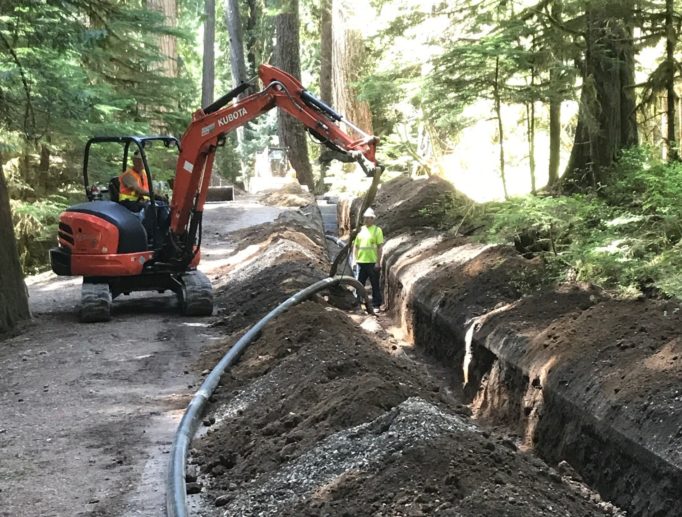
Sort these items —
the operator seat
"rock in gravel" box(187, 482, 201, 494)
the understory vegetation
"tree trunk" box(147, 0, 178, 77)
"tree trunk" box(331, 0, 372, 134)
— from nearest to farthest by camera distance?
"rock in gravel" box(187, 482, 201, 494)
the understory vegetation
the operator seat
"tree trunk" box(331, 0, 372, 134)
"tree trunk" box(147, 0, 178, 77)

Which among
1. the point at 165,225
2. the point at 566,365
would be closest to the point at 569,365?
the point at 566,365

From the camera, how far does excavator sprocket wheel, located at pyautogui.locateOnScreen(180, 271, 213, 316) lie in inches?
428

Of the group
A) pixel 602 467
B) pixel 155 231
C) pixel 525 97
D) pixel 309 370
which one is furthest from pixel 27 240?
pixel 602 467

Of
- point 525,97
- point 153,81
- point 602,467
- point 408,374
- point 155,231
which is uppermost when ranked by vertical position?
point 153,81

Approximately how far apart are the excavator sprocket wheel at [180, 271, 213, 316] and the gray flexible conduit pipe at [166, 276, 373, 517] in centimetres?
149

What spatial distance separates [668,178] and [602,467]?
5.66 m

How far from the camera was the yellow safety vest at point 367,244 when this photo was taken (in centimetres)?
1298

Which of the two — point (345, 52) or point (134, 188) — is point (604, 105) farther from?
point (345, 52)

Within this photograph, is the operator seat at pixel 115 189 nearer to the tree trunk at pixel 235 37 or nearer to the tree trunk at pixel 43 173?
the tree trunk at pixel 43 173

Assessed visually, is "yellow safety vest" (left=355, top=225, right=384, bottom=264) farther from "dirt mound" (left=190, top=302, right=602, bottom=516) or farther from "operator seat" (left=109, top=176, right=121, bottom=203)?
"dirt mound" (left=190, top=302, right=602, bottom=516)

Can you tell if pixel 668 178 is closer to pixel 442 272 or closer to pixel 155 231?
pixel 442 272

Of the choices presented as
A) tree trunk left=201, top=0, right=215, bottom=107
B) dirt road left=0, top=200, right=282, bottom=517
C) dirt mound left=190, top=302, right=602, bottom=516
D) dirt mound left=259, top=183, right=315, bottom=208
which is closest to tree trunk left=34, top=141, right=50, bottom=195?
dirt road left=0, top=200, right=282, bottom=517

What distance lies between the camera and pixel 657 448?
5.20m

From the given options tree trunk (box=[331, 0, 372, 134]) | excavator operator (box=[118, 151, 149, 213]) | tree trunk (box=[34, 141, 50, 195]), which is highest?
tree trunk (box=[331, 0, 372, 134])
